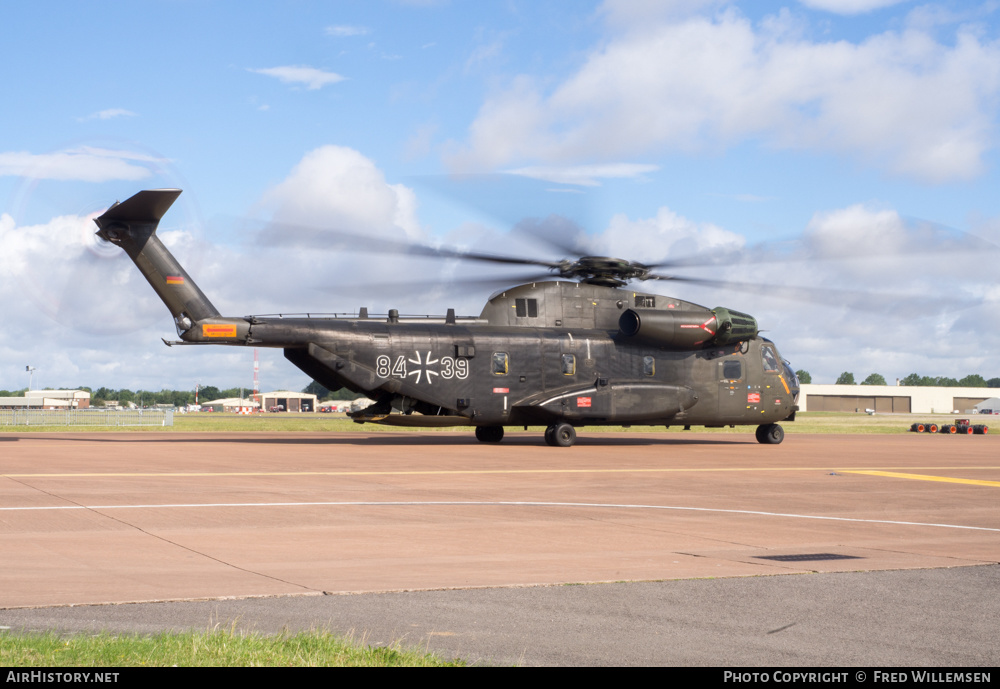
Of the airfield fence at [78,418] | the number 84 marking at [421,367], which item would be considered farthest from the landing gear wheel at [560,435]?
the airfield fence at [78,418]

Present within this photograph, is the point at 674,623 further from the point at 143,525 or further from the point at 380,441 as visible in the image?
the point at 380,441

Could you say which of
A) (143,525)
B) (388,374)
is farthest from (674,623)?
(388,374)

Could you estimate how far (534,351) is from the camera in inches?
1256

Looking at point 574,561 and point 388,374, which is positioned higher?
point 388,374

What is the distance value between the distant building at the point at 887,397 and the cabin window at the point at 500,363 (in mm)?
130325

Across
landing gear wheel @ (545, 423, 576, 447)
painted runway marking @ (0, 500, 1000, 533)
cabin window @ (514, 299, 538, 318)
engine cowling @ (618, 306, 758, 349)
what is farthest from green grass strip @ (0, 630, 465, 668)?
engine cowling @ (618, 306, 758, 349)

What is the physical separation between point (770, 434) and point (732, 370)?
386cm

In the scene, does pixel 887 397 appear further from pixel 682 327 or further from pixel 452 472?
pixel 452 472

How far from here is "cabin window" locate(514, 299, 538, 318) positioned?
3247cm

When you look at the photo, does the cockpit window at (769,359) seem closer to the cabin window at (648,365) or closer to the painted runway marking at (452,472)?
the cabin window at (648,365)

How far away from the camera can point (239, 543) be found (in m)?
11.1

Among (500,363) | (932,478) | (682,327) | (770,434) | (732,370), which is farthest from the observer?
(770,434)

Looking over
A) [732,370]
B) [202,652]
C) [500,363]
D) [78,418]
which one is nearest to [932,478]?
[732,370]

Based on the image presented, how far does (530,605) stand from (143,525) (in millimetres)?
6790
